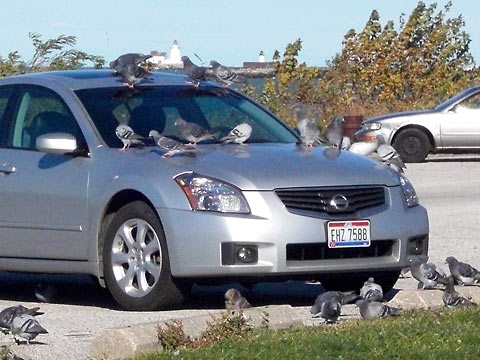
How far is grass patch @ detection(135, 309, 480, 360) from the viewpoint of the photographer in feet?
21.1

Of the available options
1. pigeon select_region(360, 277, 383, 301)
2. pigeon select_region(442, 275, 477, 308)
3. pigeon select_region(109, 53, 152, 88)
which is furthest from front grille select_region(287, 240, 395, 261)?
pigeon select_region(109, 53, 152, 88)

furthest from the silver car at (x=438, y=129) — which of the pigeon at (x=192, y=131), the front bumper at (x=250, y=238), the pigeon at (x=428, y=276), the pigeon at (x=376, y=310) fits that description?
the pigeon at (x=376, y=310)

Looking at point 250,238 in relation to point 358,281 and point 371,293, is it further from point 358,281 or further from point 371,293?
point 358,281

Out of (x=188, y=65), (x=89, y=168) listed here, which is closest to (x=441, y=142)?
(x=188, y=65)

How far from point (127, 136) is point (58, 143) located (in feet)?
1.58

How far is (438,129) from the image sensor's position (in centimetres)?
2461

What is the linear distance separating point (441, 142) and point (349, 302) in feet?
54.5

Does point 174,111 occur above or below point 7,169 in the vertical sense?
above

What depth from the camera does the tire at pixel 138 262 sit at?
856 cm

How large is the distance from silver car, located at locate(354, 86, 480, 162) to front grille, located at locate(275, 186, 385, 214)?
15741mm

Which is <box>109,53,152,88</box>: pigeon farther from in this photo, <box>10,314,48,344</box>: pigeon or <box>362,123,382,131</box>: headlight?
<box>362,123,382,131</box>: headlight

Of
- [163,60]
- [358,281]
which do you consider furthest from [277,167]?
[163,60]

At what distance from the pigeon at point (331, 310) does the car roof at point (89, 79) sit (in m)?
2.79

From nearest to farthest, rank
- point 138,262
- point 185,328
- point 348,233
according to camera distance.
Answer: point 185,328 → point 348,233 → point 138,262
